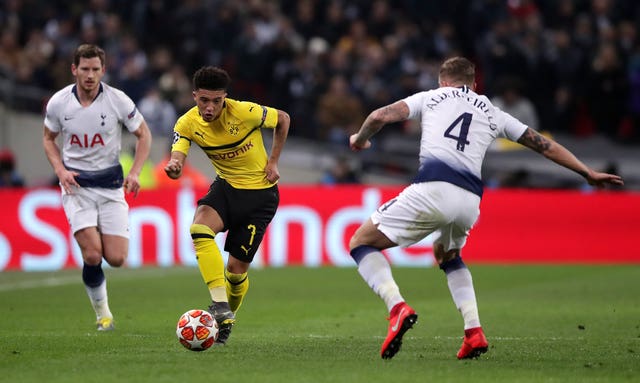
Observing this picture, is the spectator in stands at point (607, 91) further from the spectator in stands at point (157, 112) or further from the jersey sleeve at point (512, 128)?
the jersey sleeve at point (512, 128)

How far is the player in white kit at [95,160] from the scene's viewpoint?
38.4 feet

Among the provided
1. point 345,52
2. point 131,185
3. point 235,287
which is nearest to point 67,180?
point 131,185

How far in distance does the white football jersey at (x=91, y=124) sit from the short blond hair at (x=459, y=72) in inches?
145

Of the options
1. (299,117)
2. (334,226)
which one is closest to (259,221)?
(334,226)

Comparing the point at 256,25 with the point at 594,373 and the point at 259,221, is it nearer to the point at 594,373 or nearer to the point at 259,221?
the point at 259,221

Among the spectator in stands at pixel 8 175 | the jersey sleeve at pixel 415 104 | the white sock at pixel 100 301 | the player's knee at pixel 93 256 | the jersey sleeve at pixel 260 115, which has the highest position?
the jersey sleeve at pixel 415 104

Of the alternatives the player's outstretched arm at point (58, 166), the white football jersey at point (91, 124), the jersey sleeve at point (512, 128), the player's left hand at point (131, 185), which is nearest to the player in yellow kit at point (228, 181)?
the player's left hand at point (131, 185)

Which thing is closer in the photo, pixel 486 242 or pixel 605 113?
pixel 486 242

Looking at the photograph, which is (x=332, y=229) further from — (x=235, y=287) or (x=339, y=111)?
(x=235, y=287)

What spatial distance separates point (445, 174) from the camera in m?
9.24

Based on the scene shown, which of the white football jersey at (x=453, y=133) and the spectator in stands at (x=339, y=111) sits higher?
the white football jersey at (x=453, y=133)

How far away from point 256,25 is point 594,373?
1859 cm

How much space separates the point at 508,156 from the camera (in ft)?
85.5

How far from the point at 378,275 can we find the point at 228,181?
212cm
